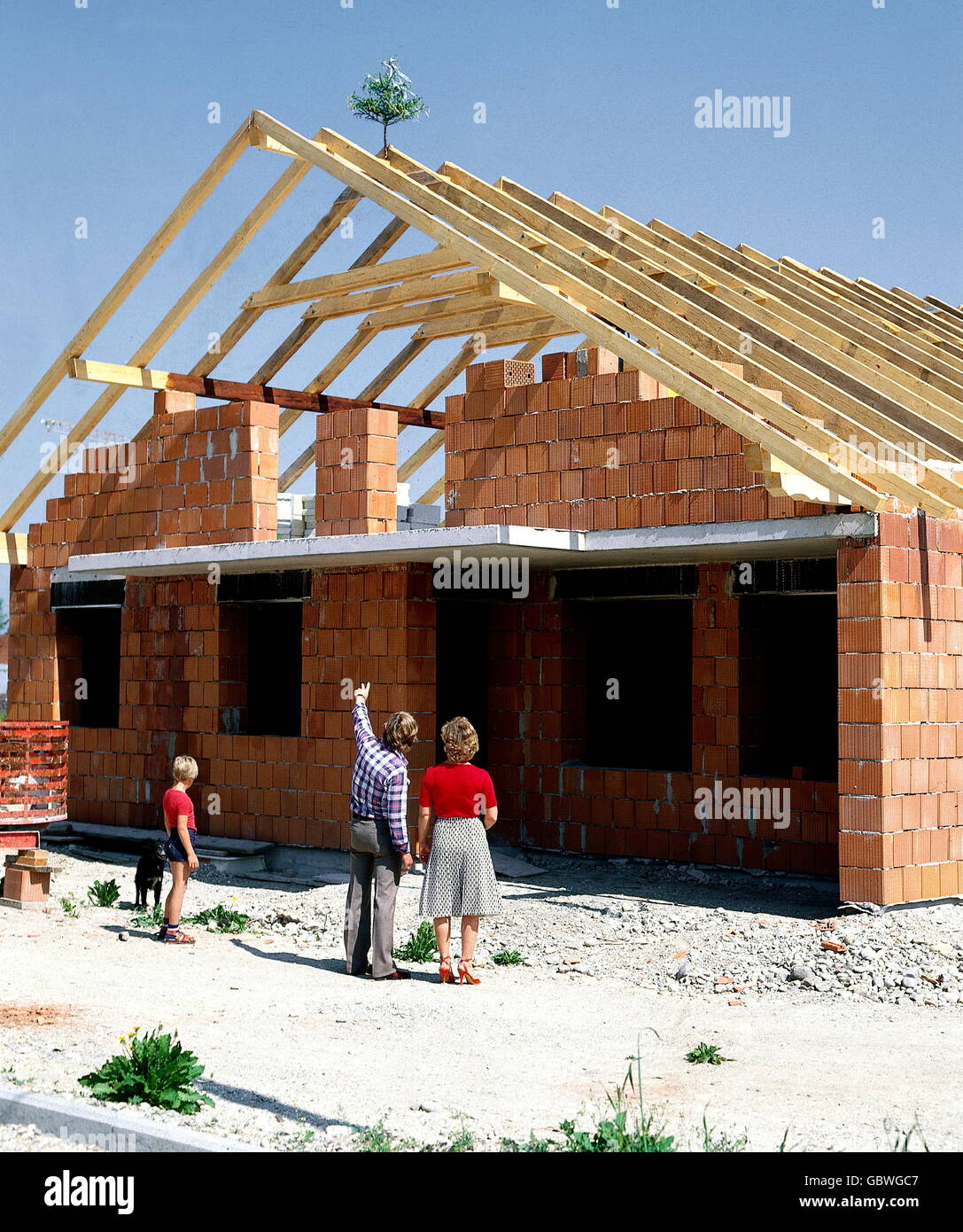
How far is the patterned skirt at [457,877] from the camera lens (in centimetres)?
850

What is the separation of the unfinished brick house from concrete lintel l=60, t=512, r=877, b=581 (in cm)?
3

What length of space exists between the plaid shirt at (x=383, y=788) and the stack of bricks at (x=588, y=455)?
3.87m

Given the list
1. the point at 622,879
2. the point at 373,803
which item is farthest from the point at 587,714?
the point at 373,803

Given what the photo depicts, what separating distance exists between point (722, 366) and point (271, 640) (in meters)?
6.40

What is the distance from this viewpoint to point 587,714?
1359 cm

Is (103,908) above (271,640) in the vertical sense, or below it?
below

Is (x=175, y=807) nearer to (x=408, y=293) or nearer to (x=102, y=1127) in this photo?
(x=102, y=1127)

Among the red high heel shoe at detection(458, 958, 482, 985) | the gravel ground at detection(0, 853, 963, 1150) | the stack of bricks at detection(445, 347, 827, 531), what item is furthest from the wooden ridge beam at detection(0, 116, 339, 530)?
the red high heel shoe at detection(458, 958, 482, 985)

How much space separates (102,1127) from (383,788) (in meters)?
3.68

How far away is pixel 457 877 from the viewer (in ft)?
27.9

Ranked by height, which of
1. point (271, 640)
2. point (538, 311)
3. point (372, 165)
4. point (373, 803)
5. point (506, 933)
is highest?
point (372, 165)

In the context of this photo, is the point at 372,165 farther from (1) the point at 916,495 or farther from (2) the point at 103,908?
(2) the point at 103,908

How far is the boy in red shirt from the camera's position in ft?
31.4
